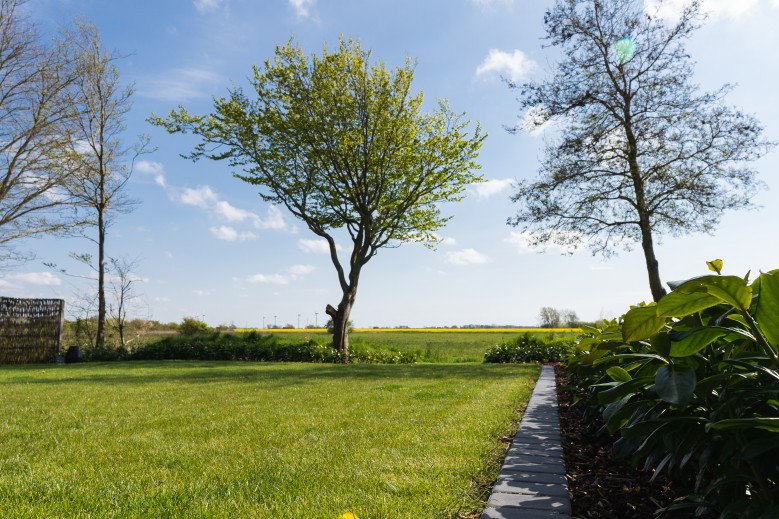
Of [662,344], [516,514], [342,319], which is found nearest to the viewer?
[662,344]

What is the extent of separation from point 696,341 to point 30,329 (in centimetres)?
1928

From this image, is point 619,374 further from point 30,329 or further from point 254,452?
point 30,329

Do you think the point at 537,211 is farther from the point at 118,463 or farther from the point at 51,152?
the point at 51,152

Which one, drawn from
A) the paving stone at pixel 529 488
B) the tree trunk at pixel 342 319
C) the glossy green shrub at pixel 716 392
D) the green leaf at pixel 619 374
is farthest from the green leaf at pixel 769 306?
the tree trunk at pixel 342 319

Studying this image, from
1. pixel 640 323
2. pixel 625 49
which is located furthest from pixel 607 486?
pixel 625 49

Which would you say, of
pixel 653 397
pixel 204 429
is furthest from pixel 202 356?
pixel 653 397

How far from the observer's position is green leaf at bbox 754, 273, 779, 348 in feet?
3.76

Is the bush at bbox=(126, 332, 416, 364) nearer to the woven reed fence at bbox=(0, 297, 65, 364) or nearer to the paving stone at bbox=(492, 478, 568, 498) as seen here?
the woven reed fence at bbox=(0, 297, 65, 364)

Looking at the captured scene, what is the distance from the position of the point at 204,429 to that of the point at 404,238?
14.2m

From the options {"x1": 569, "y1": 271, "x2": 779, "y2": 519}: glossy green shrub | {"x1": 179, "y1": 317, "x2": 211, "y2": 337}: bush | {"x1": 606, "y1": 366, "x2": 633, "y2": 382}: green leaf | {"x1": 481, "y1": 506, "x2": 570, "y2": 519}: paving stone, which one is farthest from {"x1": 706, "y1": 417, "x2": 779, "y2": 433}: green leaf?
{"x1": 179, "y1": 317, "x2": 211, "y2": 337}: bush

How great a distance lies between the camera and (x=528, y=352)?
14.4 metres

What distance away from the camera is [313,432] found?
403 centimetres

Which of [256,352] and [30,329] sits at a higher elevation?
[30,329]

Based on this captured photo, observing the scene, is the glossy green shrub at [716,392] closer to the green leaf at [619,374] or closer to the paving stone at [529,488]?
the green leaf at [619,374]
